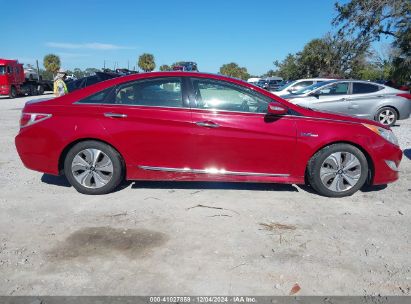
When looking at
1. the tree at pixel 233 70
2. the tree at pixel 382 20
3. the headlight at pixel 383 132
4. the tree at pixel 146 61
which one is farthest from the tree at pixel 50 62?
the headlight at pixel 383 132

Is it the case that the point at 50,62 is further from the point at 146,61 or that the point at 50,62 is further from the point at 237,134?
the point at 237,134

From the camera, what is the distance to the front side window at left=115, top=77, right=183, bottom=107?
4.55 m

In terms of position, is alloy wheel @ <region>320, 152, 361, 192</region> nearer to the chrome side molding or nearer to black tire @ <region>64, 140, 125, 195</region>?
the chrome side molding

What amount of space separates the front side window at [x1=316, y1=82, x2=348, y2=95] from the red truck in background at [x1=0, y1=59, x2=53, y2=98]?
879 inches

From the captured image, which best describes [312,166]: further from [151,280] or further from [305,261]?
[151,280]

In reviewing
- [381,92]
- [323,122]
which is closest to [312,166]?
[323,122]

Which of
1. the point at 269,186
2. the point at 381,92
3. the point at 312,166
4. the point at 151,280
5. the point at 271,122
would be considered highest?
the point at 381,92

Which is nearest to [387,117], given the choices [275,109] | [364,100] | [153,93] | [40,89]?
[364,100]

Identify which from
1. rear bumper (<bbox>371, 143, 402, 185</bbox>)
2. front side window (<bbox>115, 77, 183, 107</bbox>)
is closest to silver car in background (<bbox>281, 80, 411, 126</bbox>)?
rear bumper (<bbox>371, 143, 402, 185</bbox>)

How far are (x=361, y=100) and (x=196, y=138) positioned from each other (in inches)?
307

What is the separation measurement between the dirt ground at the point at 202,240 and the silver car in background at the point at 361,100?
5.83m

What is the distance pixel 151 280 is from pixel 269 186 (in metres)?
2.66

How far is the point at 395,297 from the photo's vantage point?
263cm

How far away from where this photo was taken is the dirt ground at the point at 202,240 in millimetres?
2795
